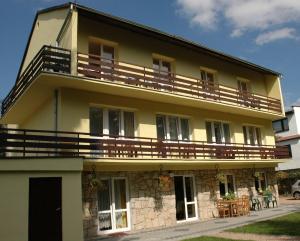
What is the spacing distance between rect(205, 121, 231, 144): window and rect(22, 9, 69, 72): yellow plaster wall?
401 inches

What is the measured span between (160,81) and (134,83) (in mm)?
1770

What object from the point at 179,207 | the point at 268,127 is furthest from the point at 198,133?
the point at 268,127

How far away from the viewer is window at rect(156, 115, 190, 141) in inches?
806

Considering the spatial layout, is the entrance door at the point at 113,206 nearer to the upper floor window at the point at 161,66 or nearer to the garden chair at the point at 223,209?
the garden chair at the point at 223,209

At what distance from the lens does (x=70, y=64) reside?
16562mm

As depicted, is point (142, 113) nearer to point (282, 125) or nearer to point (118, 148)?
point (118, 148)

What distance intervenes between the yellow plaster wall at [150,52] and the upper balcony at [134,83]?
53cm

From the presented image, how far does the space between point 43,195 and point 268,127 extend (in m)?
18.5

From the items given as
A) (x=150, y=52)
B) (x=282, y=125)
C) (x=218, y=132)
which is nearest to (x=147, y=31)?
(x=150, y=52)

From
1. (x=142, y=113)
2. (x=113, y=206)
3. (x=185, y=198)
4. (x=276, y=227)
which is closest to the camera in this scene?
(x=276, y=227)

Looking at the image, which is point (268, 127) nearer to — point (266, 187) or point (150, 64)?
point (266, 187)

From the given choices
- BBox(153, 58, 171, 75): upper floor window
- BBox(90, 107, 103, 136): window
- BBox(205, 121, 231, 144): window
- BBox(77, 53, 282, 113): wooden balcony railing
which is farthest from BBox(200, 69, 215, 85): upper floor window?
BBox(90, 107, 103, 136): window

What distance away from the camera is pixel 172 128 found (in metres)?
21.1

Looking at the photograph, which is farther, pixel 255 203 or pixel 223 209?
pixel 255 203
